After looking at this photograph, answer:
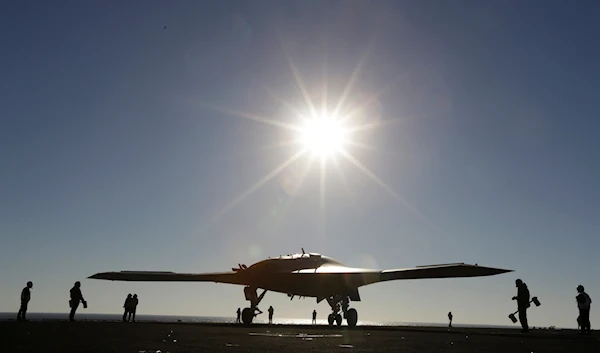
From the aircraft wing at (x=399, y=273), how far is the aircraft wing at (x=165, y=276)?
475cm

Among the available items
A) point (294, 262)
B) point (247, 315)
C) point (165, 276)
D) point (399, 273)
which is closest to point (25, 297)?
point (165, 276)

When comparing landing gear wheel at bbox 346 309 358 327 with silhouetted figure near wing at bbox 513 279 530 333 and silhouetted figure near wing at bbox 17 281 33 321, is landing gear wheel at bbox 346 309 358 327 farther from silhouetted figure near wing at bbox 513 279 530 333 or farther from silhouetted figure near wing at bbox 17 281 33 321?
silhouetted figure near wing at bbox 17 281 33 321

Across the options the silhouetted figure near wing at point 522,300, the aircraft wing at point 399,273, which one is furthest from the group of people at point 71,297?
the silhouetted figure near wing at point 522,300

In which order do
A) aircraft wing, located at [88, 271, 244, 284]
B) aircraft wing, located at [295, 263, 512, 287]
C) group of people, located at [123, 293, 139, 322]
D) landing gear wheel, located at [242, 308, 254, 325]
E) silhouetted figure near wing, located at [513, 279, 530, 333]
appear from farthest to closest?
group of people, located at [123, 293, 139, 322]
aircraft wing, located at [88, 271, 244, 284]
landing gear wheel, located at [242, 308, 254, 325]
aircraft wing, located at [295, 263, 512, 287]
silhouetted figure near wing, located at [513, 279, 530, 333]

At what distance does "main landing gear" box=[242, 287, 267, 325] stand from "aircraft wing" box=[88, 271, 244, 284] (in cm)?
110

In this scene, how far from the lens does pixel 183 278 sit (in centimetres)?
2945

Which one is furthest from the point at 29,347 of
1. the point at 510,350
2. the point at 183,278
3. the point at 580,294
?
the point at 580,294

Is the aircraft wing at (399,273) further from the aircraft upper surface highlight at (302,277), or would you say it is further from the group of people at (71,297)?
the group of people at (71,297)

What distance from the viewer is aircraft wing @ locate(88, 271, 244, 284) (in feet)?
95.1

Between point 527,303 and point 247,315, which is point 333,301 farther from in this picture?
point 527,303

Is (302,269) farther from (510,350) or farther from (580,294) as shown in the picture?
(510,350)

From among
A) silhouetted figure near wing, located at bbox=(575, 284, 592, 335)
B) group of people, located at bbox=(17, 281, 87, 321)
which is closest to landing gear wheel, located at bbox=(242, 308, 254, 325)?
group of people, located at bbox=(17, 281, 87, 321)

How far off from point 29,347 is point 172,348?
Answer: 281 cm

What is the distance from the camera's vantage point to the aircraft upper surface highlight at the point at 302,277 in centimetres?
2589
